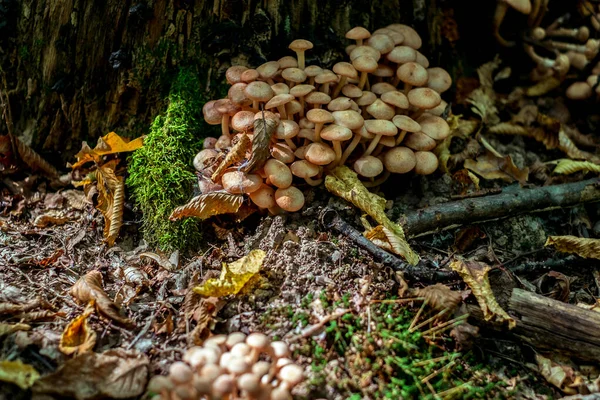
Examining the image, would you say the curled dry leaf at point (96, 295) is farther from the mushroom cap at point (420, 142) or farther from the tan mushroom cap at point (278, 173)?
the mushroom cap at point (420, 142)

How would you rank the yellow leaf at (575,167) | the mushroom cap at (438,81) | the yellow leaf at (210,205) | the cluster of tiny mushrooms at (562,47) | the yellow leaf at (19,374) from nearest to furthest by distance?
the yellow leaf at (19,374), the yellow leaf at (210,205), the mushroom cap at (438,81), the yellow leaf at (575,167), the cluster of tiny mushrooms at (562,47)

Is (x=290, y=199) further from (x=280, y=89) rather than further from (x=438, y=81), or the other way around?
(x=438, y=81)

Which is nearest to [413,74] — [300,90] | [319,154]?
[300,90]

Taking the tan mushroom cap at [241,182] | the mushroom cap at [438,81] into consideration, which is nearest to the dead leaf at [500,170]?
the mushroom cap at [438,81]

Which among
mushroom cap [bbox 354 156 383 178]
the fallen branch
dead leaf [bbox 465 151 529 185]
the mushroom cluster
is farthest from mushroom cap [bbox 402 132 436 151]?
the mushroom cluster

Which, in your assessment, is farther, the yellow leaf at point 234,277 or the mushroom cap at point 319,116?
the mushroom cap at point 319,116

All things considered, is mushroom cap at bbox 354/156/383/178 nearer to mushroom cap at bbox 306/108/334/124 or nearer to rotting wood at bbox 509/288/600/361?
mushroom cap at bbox 306/108/334/124
